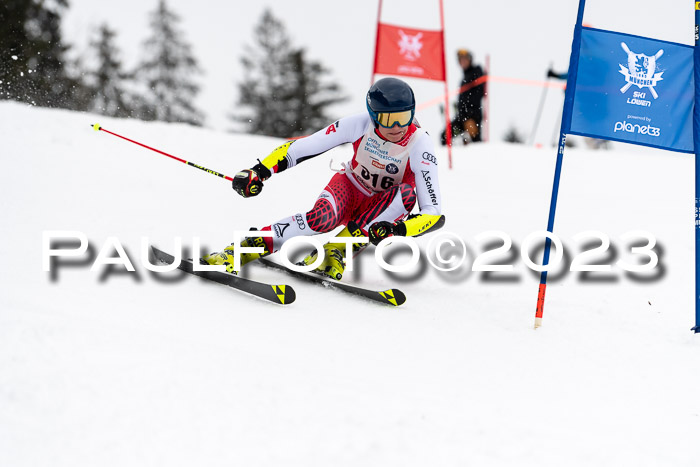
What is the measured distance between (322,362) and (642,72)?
8.84 ft

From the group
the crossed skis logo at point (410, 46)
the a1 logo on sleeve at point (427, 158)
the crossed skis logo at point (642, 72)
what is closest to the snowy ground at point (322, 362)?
the a1 logo on sleeve at point (427, 158)

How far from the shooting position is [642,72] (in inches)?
161

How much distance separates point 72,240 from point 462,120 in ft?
27.3

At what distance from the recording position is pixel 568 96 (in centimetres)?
415

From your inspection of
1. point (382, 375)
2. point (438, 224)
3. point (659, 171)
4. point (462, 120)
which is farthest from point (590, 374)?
point (462, 120)

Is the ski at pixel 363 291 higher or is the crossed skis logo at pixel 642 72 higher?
the crossed skis logo at pixel 642 72

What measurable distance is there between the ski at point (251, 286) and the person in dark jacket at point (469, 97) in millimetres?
7821

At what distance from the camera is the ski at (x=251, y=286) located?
401cm

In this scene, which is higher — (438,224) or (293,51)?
(293,51)

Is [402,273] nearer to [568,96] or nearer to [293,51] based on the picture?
[568,96]

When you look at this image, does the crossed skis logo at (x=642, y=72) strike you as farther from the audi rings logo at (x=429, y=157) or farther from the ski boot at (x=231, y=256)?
the ski boot at (x=231, y=256)

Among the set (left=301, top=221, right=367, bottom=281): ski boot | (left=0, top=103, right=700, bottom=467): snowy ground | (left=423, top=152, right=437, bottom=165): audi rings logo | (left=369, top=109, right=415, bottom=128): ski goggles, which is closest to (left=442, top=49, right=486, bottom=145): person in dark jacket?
(left=0, top=103, right=700, bottom=467): snowy ground

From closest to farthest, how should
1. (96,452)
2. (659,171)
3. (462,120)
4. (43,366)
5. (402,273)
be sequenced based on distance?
(96,452)
(43,366)
(402,273)
(659,171)
(462,120)

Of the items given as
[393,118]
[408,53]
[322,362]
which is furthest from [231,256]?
[408,53]
